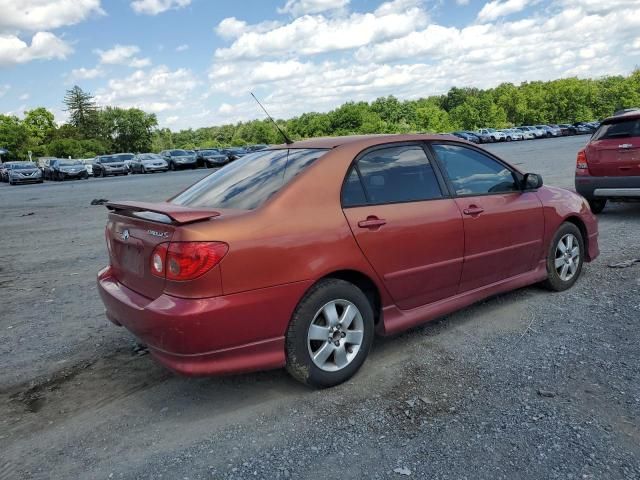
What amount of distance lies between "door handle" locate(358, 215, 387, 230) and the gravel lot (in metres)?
0.97

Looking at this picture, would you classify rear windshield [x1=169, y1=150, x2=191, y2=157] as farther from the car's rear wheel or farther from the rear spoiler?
the rear spoiler

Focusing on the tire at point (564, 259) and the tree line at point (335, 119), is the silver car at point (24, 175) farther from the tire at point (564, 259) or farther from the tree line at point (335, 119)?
the tree line at point (335, 119)

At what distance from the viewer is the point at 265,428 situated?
308 cm

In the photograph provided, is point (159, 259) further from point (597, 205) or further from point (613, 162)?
point (597, 205)

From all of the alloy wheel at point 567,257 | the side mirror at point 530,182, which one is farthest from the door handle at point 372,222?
the alloy wheel at point 567,257

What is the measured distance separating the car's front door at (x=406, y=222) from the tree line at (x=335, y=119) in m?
67.8

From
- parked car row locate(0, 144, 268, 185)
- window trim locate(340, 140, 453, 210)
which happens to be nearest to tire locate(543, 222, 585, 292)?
window trim locate(340, 140, 453, 210)

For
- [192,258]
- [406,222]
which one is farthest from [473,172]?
[192,258]

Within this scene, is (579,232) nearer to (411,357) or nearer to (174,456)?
(411,357)

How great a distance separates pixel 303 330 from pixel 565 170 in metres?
15.7

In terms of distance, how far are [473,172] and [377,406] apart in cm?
213

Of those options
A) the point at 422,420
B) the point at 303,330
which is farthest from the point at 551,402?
the point at 303,330

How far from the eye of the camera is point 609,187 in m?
8.41

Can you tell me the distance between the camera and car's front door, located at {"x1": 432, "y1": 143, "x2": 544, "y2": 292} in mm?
4223
